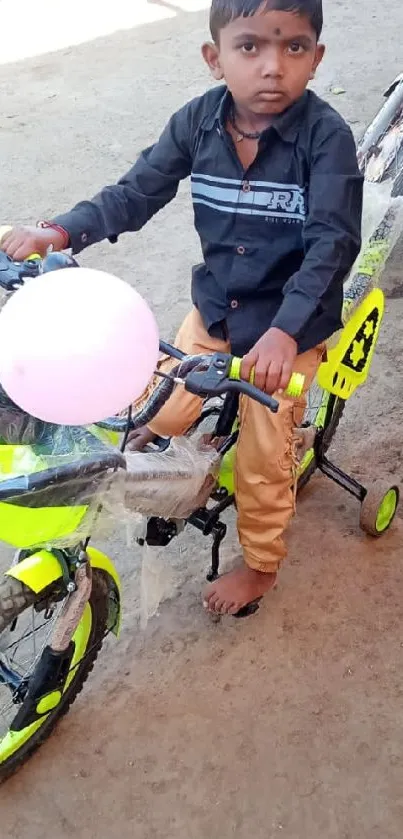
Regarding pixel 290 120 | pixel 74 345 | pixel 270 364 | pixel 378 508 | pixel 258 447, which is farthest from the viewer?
pixel 378 508

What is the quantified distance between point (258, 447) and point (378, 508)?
52cm

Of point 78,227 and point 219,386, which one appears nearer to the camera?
point 219,386

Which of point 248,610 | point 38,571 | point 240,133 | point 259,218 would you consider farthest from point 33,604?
point 240,133

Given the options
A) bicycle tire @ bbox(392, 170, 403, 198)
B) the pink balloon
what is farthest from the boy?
bicycle tire @ bbox(392, 170, 403, 198)

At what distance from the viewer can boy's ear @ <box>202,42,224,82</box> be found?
154 cm

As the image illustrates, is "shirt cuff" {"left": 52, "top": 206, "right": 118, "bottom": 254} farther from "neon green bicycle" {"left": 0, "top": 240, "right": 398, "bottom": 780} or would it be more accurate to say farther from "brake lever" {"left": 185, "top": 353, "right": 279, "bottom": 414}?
"brake lever" {"left": 185, "top": 353, "right": 279, "bottom": 414}

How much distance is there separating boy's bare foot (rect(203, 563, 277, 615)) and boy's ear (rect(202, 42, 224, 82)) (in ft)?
3.41

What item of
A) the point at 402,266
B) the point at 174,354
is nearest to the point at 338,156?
the point at 174,354

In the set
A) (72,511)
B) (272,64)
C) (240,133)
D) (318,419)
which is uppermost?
(272,64)

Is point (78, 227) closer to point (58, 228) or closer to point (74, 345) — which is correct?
point (58, 228)

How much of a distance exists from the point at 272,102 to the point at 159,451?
67cm

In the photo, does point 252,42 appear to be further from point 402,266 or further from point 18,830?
point 402,266

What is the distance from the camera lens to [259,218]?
161 centimetres

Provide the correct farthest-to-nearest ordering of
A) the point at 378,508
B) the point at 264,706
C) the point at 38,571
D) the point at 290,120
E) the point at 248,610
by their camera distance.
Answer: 1. the point at 378,508
2. the point at 248,610
3. the point at 264,706
4. the point at 290,120
5. the point at 38,571
